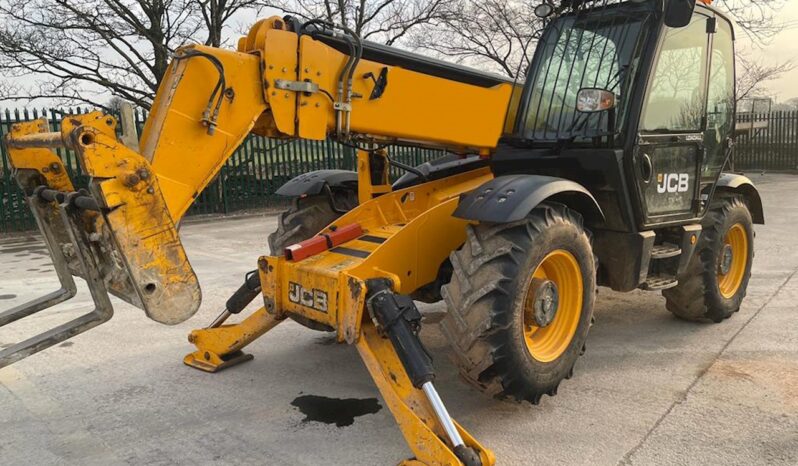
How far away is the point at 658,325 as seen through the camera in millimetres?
5426

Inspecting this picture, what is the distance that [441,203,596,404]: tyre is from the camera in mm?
3344

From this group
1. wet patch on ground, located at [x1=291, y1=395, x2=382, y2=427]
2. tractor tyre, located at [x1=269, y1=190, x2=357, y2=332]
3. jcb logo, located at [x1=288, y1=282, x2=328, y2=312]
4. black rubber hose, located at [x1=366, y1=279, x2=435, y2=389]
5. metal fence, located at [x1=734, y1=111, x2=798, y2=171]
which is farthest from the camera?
metal fence, located at [x1=734, y1=111, x2=798, y2=171]

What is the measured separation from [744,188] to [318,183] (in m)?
3.77

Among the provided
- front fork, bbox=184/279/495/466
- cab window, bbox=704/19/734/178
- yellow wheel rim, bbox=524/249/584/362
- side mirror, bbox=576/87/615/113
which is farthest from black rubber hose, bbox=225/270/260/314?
cab window, bbox=704/19/734/178

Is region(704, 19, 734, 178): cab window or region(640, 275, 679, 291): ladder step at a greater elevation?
region(704, 19, 734, 178): cab window

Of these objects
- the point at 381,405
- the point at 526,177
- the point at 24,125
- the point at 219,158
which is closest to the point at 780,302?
the point at 526,177

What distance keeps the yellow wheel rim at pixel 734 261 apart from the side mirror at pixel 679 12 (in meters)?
2.24

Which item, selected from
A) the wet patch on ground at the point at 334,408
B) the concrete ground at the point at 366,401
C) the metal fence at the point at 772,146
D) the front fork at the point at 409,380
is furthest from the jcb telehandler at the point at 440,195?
the metal fence at the point at 772,146

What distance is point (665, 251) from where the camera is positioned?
473cm

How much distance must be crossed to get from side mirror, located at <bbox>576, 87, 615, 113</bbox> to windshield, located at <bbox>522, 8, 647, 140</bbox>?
0.09 m

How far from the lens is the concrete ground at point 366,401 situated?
3.35m

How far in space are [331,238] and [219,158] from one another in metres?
1.08

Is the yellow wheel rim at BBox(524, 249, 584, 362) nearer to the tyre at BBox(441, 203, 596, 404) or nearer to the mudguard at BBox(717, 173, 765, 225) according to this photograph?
the tyre at BBox(441, 203, 596, 404)

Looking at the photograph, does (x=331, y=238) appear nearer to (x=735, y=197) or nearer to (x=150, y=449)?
(x=150, y=449)
